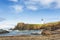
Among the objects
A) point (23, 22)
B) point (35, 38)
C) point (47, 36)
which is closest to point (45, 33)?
point (47, 36)

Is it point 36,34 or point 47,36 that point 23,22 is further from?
point 47,36

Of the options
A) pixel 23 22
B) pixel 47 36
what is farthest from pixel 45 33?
pixel 23 22

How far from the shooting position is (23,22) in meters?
8.40

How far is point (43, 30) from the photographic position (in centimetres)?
859

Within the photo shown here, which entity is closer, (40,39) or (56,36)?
(40,39)

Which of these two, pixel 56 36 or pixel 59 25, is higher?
pixel 59 25

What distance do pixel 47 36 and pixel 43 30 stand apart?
1.69 ft

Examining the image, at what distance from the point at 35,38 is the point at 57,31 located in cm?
165

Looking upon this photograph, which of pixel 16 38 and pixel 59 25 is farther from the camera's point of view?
pixel 59 25

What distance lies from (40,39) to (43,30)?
66 cm

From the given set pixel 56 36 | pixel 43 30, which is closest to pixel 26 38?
pixel 43 30

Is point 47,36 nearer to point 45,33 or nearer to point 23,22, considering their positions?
point 45,33

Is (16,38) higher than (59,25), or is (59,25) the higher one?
(59,25)

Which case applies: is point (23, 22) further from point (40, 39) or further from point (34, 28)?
point (40, 39)
